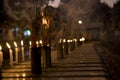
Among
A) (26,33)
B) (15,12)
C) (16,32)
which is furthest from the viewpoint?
(26,33)

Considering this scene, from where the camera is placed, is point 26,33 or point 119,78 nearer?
point 119,78

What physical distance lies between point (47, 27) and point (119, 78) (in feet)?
15.3

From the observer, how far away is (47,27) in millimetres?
13375

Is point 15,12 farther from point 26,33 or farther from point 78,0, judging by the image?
point 78,0

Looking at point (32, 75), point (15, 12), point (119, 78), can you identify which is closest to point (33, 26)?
point (32, 75)

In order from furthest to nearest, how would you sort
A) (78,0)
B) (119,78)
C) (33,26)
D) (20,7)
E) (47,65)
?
(78,0), (20,7), (47,65), (33,26), (119,78)

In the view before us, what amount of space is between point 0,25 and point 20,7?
4779 mm

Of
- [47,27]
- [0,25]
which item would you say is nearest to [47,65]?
[47,27]

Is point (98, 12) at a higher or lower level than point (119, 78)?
higher

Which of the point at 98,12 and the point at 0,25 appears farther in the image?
the point at 98,12

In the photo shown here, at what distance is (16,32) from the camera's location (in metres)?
30.8

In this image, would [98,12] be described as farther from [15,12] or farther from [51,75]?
[51,75]

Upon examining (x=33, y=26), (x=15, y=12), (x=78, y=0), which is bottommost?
(x=33, y=26)

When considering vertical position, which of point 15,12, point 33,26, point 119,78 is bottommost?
point 119,78
